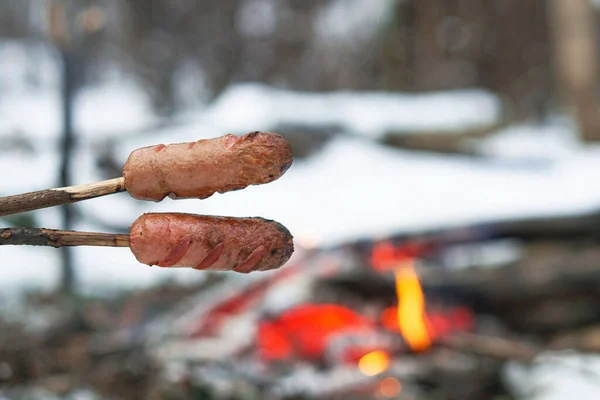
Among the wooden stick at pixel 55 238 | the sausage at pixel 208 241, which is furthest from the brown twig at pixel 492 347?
the wooden stick at pixel 55 238

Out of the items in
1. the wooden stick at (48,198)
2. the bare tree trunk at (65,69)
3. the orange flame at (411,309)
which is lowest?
the wooden stick at (48,198)

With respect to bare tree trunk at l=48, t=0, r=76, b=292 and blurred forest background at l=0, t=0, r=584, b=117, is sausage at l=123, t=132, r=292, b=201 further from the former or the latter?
blurred forest background at l=0, t=0, r=584, b=117

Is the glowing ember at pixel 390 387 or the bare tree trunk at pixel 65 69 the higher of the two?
the bare tree trunk at pixel 65 69

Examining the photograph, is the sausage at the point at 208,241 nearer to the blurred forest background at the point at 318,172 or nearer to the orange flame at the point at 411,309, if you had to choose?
the blurred forest background at the point at 318,172

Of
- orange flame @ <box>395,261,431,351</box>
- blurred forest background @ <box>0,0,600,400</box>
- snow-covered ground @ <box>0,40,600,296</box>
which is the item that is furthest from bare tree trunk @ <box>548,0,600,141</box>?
orange flame @ <box>395,261,431,351</box>

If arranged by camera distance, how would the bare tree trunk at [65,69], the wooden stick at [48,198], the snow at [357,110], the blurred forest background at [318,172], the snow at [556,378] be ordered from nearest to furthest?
the wooden stick at [48,198] → the snow at [556,378] → the blurred forest background at [318,172] → the bare tree trunk at [65,69] → the snow at [357,110]

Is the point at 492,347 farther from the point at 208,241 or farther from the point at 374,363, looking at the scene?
the point at 208,241

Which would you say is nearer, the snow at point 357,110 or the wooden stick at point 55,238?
the wooden stick at point 55,238

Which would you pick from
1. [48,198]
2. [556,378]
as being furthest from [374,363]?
[48,198]
